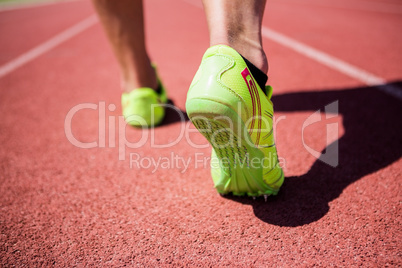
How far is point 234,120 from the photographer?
87cm

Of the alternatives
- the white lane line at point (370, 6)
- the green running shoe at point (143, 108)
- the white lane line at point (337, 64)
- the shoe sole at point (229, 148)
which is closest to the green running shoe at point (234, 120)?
the shoe sole at point (229, 148)

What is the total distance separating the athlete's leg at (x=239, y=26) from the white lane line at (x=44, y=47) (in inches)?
110

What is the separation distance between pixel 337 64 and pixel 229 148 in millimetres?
1933

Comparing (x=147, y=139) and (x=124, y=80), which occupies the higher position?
(x=124, y=80)

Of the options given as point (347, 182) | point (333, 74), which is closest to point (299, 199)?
point (347, 182)

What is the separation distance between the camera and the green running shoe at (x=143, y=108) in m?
1.73

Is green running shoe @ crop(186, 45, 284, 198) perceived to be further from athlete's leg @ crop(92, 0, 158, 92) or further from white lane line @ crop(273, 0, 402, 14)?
white lane line @ crop(273, 0, 402, 14)

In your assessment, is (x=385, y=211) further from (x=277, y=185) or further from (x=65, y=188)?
(x=65, y=188)

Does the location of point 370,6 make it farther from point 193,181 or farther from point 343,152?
point 193,181

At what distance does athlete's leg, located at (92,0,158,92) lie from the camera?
1.66 meters

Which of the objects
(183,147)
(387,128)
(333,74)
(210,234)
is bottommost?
(333,74)

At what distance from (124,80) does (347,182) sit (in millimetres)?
1329

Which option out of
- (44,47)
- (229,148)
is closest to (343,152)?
(229,148)

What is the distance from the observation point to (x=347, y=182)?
3.95 ft
